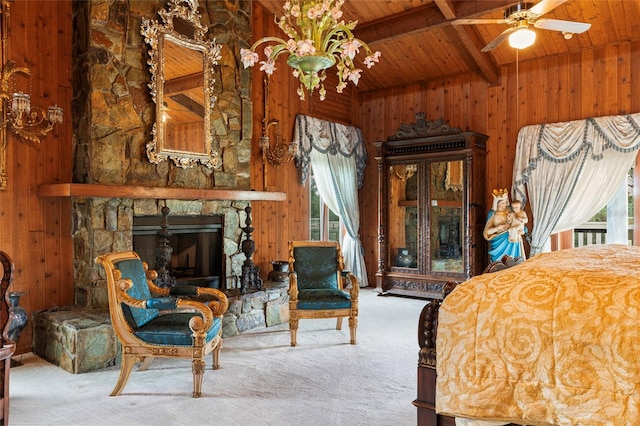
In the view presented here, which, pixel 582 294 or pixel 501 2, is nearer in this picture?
pixel 582 294

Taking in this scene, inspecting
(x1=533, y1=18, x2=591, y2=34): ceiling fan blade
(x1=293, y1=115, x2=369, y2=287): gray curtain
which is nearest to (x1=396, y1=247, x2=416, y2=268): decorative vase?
(x1=293, y1=115, x2=369, y2=287): gray curtain

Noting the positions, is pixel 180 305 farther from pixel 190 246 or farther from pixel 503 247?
pixel 503 247

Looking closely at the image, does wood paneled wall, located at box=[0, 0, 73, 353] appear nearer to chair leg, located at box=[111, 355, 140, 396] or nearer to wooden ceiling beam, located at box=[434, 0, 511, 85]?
chair leg, located at box=[111, 355, 140, 396]

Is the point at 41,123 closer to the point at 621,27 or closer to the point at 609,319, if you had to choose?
the point at 609,319

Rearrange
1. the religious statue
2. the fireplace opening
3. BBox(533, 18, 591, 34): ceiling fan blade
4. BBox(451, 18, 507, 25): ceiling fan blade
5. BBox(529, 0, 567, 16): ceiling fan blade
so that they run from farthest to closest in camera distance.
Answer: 1. the religious statue
2. the fireplace opening
3. BBox(451, 18, 507, 25): ceiling fan blade
4. BBox(533, 18, 591, 34): ceiling fan blade
5. BBox(529, 0, 567, 16): ceiling fan blade

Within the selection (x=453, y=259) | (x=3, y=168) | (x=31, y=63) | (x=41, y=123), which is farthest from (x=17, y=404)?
(x=453, y=259)

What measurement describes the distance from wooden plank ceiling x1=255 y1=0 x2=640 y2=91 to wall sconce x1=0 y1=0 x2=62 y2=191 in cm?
307

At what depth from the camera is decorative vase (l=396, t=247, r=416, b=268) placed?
665 cm

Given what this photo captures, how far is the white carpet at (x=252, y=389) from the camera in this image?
2.79 meters

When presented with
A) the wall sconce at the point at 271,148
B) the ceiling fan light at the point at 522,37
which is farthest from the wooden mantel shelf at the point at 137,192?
the ceiling fan light at the point at 522,37

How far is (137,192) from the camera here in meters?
4.39

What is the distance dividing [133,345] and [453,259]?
4364 mm

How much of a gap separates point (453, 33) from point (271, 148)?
2.71m

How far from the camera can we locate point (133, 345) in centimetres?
316
